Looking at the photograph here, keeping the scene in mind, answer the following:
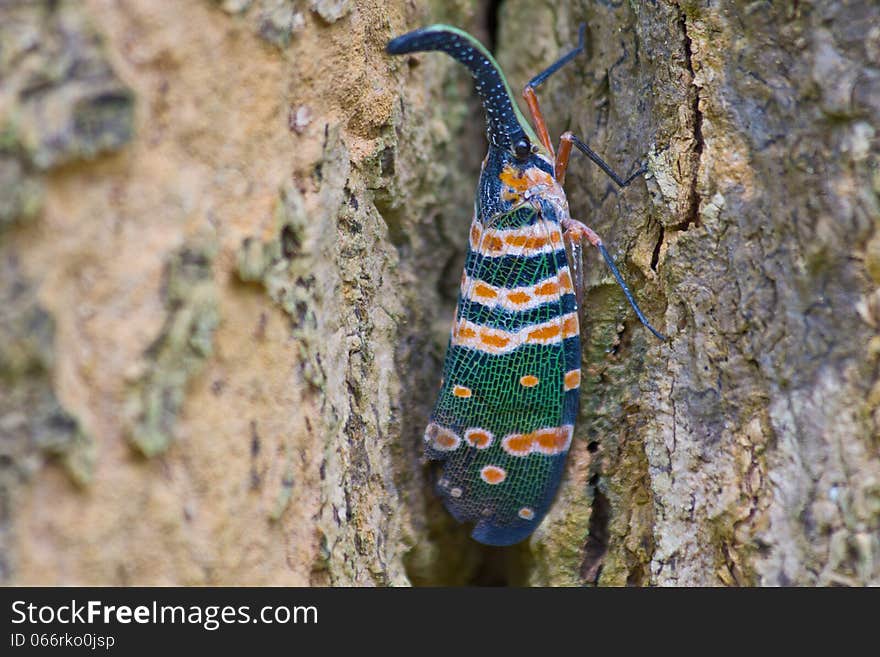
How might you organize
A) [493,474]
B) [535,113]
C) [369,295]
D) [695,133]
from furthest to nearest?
[535,113]
[493,474]
[369,295]
[695,133]

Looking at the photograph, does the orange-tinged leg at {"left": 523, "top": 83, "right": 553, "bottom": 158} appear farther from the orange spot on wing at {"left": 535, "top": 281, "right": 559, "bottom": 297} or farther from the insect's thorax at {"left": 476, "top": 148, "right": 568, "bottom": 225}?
the orange spot on wing at {"left": 535, "top": 281, "right": 559, "bottom": 297}

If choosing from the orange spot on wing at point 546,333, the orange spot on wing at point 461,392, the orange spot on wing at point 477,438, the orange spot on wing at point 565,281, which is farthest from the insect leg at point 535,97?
the orange spot on wing at point 477,438

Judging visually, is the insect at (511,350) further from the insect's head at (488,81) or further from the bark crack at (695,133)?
the bark crack at (695,133)

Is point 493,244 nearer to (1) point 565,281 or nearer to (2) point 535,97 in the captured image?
(1) point 565,281

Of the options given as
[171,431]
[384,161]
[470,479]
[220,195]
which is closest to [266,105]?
[220,195]

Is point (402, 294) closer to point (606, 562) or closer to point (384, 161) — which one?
point (384, 161)

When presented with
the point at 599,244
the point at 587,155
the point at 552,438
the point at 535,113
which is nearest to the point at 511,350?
the point at 552,438
